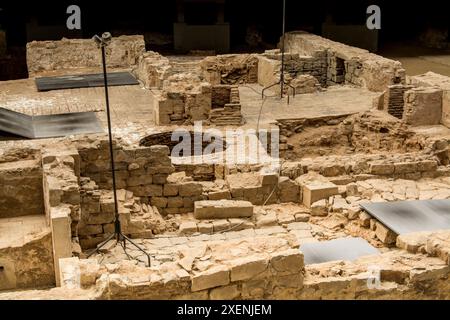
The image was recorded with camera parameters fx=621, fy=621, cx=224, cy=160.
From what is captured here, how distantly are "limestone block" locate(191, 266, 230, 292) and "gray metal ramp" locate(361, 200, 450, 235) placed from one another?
354 cm

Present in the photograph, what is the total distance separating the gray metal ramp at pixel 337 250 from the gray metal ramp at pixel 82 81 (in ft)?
30.7

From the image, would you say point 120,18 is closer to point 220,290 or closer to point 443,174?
point 443,174

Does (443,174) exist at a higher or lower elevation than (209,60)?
lower

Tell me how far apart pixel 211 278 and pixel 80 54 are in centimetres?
1392

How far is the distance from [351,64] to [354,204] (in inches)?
302

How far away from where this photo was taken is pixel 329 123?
13.2 metres

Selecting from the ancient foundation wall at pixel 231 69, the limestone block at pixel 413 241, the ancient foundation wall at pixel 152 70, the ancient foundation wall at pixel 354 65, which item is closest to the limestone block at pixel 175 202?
the limestone block at pixel 413 241

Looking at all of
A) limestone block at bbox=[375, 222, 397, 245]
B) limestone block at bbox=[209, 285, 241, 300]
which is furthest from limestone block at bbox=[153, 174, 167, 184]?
limestone block at bbox=[209, 285, 241, 300]

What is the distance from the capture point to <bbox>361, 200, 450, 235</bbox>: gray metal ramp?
834cm

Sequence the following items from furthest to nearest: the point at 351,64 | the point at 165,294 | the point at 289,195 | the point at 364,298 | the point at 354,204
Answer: the point at 351,64
the point at 289,195
the point at 354,204
the point at 364,298
the point at 165,294

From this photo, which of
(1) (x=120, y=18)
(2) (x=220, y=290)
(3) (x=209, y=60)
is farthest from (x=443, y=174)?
(1) (x=120, y=18)

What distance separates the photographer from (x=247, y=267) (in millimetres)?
5469

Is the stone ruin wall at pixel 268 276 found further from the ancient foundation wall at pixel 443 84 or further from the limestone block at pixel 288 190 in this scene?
the ancient foundation wall at pixel 443 84

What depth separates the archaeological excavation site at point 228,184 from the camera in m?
5.79
